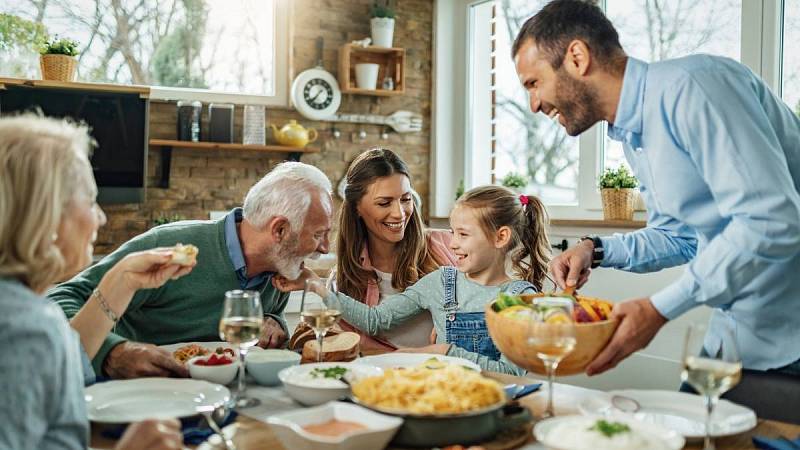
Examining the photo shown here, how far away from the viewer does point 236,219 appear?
7.82ft

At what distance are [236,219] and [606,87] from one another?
48.1 inches

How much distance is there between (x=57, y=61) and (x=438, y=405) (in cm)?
371

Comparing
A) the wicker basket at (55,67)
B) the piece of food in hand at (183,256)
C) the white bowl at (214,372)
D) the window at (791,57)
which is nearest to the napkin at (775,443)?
the white bowl at (214,372)

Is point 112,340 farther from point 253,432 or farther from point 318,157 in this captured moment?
point 318,157

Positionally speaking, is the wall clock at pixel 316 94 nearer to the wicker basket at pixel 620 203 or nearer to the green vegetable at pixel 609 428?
the wicker basket at pixel 620 203

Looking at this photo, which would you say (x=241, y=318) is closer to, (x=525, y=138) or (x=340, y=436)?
(x=340, y=436)

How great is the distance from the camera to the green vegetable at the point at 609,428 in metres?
1.10

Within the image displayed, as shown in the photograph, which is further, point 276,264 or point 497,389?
point 276,264

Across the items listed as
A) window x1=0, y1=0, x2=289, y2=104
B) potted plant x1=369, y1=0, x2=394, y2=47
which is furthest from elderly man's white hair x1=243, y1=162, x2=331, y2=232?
potted plant x1=369, y1=0, x2=394, y2=47

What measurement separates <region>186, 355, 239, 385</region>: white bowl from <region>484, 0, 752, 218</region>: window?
3133mm

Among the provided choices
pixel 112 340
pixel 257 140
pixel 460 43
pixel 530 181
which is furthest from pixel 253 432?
pixel 460 43

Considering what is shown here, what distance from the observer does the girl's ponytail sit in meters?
2.60

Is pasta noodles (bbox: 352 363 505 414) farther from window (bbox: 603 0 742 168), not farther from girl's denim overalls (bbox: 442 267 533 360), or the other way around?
window (bbox: 603 0 742 168)

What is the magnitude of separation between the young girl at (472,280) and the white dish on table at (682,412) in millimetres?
820
